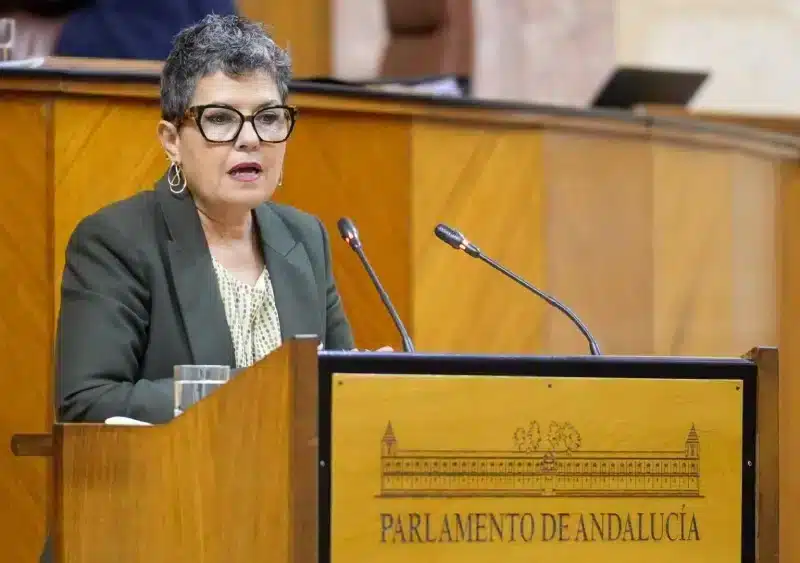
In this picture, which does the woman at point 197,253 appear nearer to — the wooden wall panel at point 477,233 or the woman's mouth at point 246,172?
the woman's mouth at point 246,172

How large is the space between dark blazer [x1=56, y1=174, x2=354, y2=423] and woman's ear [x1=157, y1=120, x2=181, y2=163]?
0.17 ft

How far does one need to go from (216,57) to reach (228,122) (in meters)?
0.11

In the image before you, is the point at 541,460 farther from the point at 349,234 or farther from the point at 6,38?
the point at 6,38

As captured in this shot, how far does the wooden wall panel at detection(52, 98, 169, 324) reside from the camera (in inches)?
135

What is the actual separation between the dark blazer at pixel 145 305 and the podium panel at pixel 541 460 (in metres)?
0.59

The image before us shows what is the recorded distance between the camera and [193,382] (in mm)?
2373

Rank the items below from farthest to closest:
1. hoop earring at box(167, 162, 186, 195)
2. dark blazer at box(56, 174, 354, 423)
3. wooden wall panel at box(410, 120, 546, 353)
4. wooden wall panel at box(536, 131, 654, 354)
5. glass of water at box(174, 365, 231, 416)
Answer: wooden wall panel at box(536, 131, 654, 354)
wooden wall panel at box(410, 120, 546, 353)
hoop earring at box(167, 162, 186, 195)
dark blazer at box(56, 174, 354, 423)
glass of water at box(174, 365, 231, 416)

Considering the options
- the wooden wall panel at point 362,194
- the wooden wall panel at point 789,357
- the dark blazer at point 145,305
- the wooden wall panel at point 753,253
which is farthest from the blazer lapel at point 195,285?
the wooden wall panel at point 789,357

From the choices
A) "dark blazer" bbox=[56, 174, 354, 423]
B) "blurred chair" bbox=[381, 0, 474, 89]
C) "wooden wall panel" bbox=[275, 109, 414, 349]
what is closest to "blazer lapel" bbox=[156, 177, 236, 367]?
"dark blazer" bbox=[56, 174, 354, 423]

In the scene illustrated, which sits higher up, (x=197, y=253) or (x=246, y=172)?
(x=246, y=172)

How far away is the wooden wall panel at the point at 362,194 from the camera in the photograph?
147 inches

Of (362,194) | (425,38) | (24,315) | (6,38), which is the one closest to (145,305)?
(24,315)

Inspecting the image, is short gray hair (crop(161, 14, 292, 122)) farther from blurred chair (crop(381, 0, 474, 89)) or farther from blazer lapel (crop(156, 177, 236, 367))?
blurred chair (crop(381, 0, 474, 89))

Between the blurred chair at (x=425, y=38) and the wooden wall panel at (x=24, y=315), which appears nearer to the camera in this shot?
the wooden wall panel at (x=24, y=315)
